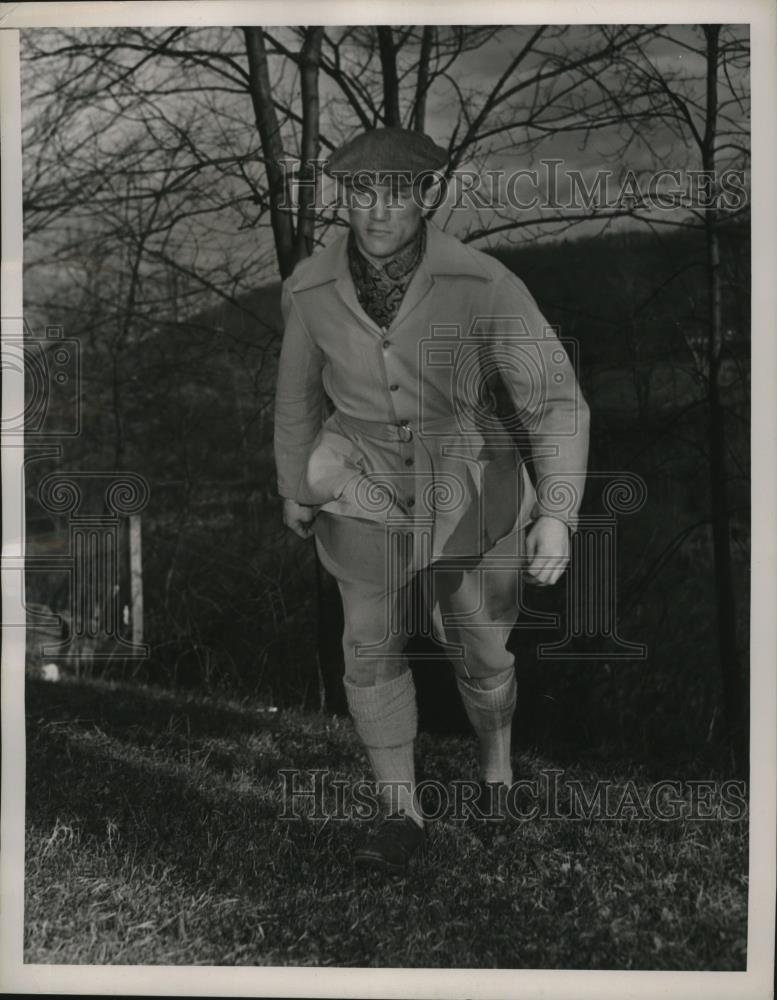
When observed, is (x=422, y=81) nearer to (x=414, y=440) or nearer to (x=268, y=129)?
(x=268, y=129)

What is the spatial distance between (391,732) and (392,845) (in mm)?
287

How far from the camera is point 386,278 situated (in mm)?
3160

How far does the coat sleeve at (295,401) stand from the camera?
326cm

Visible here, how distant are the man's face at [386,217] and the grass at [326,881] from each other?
135 centimetres

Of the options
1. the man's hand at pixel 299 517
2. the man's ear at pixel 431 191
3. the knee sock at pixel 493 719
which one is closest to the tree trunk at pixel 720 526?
the knee sock at pixel 493 719

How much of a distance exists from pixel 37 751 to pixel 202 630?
56cm

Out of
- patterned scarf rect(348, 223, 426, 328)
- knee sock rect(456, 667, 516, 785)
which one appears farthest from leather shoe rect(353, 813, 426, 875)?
patterned scarf rect(348, 223, 426, 328)

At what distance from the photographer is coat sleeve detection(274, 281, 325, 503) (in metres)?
3.26

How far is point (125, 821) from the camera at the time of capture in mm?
3312

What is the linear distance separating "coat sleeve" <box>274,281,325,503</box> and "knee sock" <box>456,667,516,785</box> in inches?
27.1

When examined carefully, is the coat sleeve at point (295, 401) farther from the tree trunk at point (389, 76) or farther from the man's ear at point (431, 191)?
the tree trunk at point (389, 76)

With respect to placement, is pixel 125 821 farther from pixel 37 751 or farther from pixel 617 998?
pixel 617 998

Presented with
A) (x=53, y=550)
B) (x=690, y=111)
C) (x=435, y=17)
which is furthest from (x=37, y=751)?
(x=690, y=111)

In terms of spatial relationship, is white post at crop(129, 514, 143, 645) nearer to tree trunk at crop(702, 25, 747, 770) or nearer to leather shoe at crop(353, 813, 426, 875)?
leather shoe at crop(353, 813, 426, 875)
